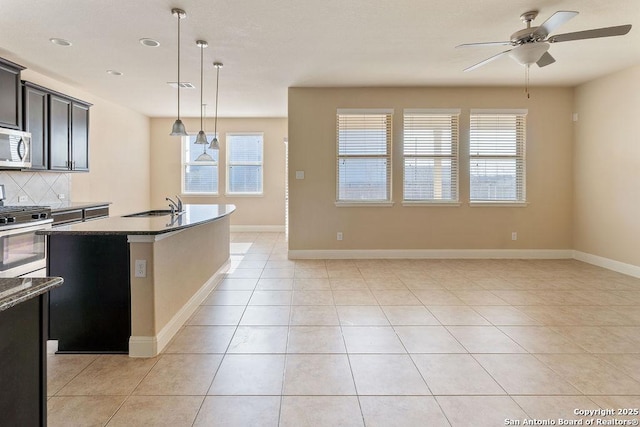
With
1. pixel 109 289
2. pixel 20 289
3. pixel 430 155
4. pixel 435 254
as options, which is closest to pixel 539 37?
pixel 430 155

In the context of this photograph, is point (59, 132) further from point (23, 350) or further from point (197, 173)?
point (23, 350)

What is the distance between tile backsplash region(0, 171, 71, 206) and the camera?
432cm

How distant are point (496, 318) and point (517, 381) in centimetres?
107

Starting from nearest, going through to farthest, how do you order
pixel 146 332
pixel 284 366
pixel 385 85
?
pixel 284 366 < pixel 146 332 < pixel 385 85

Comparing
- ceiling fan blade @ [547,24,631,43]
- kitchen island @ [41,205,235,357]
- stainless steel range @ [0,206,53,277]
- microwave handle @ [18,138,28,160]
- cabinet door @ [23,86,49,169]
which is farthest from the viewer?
cabinet door @ [23,86,49,169]

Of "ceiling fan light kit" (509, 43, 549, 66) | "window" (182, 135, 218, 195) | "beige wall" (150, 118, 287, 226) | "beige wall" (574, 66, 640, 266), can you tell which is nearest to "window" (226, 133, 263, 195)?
"beige wall" (150, 118, 287, 226)

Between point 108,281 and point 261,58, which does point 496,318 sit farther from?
point 261,58

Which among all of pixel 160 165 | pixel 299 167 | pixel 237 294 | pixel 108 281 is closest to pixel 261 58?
pixel 299 167

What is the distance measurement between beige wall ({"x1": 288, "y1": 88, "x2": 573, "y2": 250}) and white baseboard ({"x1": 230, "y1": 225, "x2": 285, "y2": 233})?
9.91ft

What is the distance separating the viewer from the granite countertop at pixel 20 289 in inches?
36.9

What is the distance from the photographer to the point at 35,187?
4719 mm

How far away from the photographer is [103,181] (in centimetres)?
635

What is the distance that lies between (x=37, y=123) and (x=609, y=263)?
7863 millimetres

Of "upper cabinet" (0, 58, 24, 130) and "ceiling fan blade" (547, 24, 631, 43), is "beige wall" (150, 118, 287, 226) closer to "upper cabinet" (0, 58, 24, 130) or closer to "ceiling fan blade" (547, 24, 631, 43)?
"upper cabinet" (0, 58, 24, 130)
